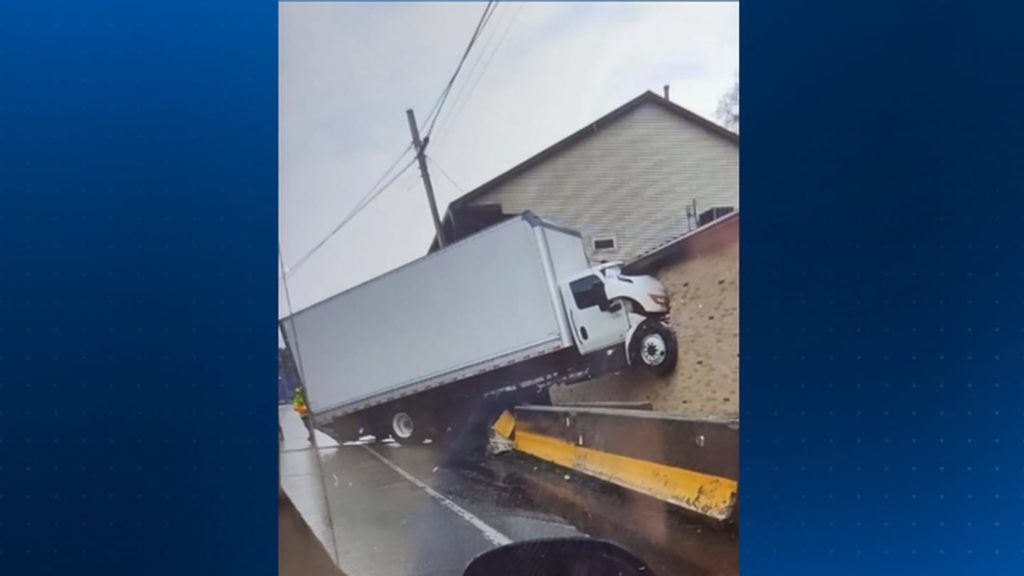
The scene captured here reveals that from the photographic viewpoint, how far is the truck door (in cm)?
170

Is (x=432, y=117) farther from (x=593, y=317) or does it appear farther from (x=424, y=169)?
(x=593, y=317)

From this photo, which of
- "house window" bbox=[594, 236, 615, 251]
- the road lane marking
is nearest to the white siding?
"house window" bbox=[594, 236, 615, 251]

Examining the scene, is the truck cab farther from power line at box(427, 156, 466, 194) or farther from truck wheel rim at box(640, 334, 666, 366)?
power line at box(427, 156, 466, 194)

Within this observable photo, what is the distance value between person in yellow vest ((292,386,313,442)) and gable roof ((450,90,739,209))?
0.66 metres

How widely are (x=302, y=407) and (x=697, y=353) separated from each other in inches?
41.9

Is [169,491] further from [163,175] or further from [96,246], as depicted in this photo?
[163,175]

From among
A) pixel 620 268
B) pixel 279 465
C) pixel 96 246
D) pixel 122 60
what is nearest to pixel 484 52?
pixel 620 268

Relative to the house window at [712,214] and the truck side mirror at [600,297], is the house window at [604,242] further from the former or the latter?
the house window at [712,214]

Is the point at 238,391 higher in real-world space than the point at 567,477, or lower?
higher

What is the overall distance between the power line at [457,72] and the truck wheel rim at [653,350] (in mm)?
864

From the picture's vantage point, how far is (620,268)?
170 centimetres

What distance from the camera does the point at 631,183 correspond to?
1.72m

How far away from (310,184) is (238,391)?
1.96 feet

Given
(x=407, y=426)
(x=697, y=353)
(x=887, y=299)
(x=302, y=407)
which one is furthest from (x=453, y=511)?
(x=887, y=299)
